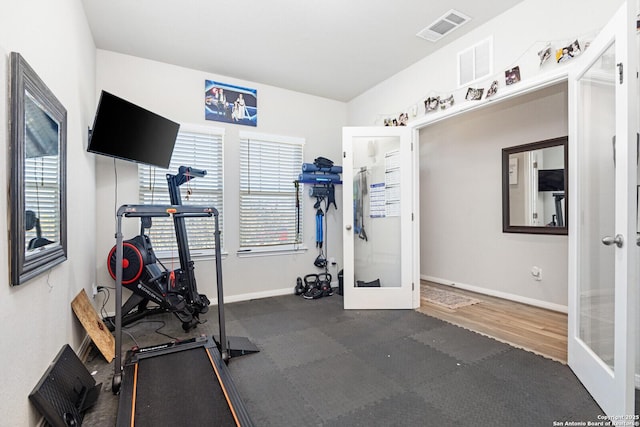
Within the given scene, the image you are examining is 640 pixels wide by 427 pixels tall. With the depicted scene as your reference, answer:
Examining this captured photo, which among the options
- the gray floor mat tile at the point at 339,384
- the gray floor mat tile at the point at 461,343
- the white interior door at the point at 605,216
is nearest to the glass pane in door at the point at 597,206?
the white interior door at the point at 605,216

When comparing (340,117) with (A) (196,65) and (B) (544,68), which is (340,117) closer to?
(A) (196,65)

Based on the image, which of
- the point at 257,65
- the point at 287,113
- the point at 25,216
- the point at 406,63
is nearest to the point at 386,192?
the point at 406,63

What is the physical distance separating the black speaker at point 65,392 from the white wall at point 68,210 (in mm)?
46

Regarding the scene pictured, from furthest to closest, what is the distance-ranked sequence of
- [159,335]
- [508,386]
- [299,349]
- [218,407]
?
[159,335], [299,349], [508,386], [218,407]

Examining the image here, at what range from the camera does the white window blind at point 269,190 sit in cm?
424

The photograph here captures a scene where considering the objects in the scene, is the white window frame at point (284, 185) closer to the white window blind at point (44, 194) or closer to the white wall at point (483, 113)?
the white wall at point (483, 113)

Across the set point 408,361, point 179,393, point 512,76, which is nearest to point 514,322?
point 408,361

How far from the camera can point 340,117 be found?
5.06 m

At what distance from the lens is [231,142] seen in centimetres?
414

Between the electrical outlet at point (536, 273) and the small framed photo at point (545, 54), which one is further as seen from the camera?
the electrical outlet at point (536, 273)

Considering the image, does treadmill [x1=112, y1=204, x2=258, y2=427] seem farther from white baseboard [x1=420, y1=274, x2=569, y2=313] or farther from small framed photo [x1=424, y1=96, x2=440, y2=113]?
white baseboard [x1=420, y1=274, x2=569, y2=313]

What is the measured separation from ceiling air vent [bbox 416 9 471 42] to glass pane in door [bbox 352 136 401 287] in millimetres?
1092

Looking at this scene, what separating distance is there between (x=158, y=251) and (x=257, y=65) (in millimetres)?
2503

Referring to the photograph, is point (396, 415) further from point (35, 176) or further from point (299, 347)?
point (35, 176)
